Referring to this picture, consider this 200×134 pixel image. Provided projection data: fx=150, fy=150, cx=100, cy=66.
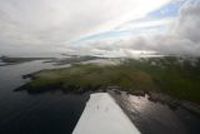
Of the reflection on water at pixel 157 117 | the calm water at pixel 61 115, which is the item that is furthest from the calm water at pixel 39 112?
the reflection on water at pixel 157 117

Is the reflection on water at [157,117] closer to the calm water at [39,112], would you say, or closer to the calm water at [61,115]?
the calm water at [61,115]

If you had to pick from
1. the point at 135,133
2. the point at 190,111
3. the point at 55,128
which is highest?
the point at 135,133

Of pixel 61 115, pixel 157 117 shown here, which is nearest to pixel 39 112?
pixel 61 115

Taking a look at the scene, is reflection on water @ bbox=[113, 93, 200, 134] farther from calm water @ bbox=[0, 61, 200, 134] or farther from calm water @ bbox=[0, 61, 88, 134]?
calm water @ bbox=[0, 61, 88, 134]

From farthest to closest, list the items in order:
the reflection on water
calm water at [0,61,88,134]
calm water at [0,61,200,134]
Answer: the reflection on water → calm water at [0,61,200,134] → calm water at [0,61,88,134]

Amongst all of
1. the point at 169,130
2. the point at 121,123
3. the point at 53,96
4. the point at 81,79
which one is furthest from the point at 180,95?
the point at 121,123

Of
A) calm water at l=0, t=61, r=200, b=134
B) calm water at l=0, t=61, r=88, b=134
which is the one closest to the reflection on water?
calm water at l=0, t=61, r=200, b=134

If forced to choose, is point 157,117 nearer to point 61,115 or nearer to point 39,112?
point 61,115

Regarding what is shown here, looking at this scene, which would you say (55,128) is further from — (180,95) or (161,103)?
(180,95)
